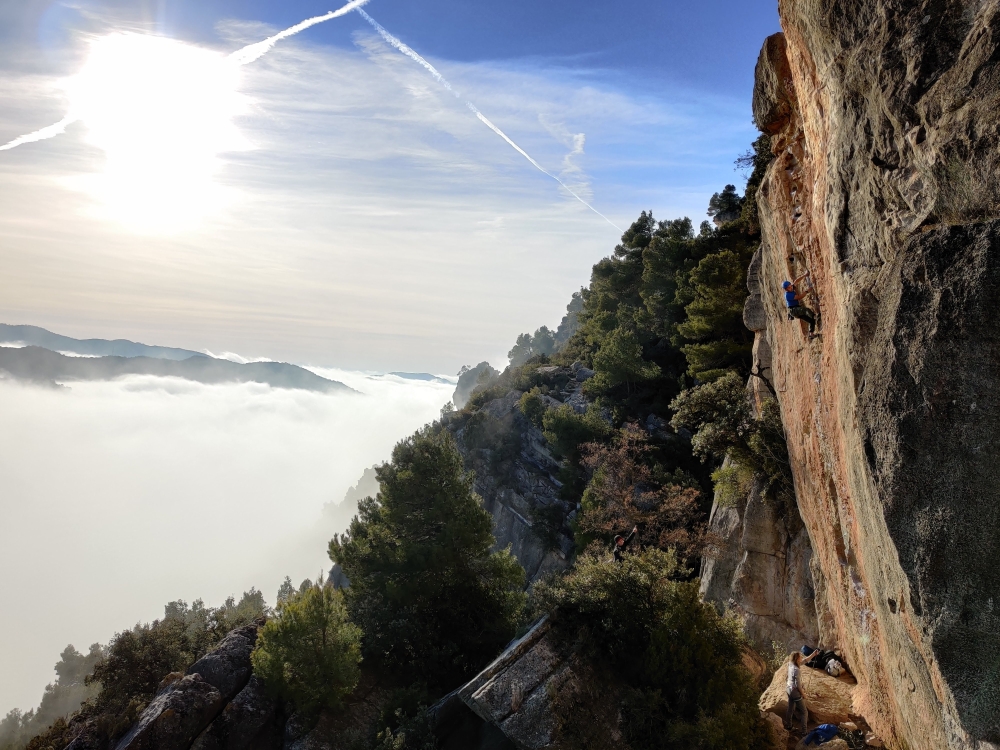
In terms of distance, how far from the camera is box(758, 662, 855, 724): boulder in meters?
12.5

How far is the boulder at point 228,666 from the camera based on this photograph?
64.7 ft

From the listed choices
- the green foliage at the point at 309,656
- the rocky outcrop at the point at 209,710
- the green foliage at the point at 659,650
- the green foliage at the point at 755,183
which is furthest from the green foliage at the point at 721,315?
the rocky outcrop at the point at 209,710

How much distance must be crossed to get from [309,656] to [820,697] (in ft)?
52.8

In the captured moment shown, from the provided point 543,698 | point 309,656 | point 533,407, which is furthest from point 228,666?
point 533,407

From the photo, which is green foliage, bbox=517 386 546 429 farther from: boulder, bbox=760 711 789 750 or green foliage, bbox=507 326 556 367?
green foliage, bbox=507 326 556 367

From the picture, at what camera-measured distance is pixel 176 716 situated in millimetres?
17812

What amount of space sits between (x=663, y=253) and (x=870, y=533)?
3766 centimetres

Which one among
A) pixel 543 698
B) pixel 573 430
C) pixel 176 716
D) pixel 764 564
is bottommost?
pixel 176 716

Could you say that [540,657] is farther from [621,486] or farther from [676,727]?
[621,486]

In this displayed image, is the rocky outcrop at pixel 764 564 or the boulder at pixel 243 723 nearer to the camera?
the rocky outcrop at pixel 764 564

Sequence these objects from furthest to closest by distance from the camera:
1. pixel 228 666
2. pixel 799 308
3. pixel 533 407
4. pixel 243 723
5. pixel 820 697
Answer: pixel 533 407 → pixel 228 666 → pixel 243 723 → pixel 820 697 → pixel 799 308

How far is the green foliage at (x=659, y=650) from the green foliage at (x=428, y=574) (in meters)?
8.04

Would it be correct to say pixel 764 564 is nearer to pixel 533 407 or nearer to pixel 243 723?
pixel 243 723

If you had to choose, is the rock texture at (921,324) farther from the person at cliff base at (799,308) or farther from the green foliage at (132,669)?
the green foliage at (132,669)
